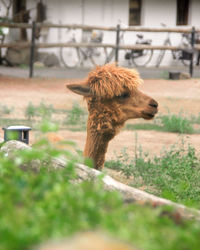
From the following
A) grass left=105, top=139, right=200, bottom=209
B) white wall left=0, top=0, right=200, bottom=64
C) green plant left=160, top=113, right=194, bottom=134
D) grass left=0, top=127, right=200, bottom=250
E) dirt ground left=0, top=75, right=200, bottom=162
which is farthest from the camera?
white wall left=0, top=0, right=200, bottom=64

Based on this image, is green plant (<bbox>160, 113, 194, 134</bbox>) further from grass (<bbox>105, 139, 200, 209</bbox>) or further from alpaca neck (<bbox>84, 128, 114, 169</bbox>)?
alpaca neck (<bbox>84, 128, 114, 169</bbox>)

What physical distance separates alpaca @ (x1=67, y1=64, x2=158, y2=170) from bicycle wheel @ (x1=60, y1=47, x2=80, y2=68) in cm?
1961

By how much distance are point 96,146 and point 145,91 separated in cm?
1078

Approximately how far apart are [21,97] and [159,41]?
1215 centimetres

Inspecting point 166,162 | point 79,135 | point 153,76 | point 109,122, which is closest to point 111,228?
point 109,122

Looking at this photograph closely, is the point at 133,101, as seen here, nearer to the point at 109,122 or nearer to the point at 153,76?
the point at 109,122

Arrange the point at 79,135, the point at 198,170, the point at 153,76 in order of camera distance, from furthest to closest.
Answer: the point at 153,76, the point at 79,135, the point at 198,170

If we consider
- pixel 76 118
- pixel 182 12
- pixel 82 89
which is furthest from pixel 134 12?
pixel 82 89

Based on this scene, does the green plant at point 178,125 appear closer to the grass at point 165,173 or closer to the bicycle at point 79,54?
the grass at point 165,173

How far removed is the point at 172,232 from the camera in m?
2.21

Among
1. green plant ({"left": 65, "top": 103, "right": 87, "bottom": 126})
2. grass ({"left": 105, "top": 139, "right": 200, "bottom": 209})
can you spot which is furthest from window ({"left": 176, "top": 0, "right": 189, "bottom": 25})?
grass ({"left": 105, "top": 139, "right": 200, "bottom": 209})

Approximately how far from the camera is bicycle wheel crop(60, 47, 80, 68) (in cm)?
2488

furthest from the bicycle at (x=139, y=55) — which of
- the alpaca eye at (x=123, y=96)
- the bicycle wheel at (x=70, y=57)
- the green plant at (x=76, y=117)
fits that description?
the alpaca eye at (x=123, y=96)

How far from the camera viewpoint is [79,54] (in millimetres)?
24828
